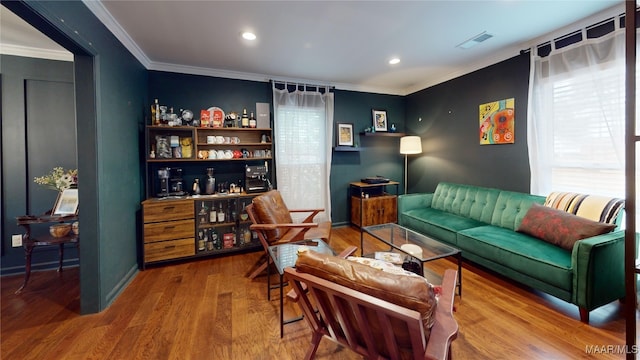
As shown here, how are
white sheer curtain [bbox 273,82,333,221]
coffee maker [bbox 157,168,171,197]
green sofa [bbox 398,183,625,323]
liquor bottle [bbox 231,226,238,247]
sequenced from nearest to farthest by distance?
green sofa [bbox 398,183,625,323] < coffee maker [bbox 157,168,171,197] < liquor bottle [bbox 231,226,238,247] < white sheer curtain [bbox 273,82,333,221]

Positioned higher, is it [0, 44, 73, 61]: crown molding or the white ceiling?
the white ceiling

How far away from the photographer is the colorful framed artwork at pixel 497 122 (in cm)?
307

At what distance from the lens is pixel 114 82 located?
2.32 m

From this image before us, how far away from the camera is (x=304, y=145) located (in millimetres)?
4031

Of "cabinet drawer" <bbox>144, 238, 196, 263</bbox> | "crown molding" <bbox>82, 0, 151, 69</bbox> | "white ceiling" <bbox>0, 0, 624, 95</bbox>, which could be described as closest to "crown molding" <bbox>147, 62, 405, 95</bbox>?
"white ceiling" <bbox>0, 0, 624, 95</bbox>

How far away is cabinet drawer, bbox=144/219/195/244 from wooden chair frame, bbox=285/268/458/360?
2179 millimetres

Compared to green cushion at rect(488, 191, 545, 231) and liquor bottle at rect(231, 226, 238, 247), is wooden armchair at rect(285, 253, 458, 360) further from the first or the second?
liquor bottle at rect(231, 226, 238, 247)

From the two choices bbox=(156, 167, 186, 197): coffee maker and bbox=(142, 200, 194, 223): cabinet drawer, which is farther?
bbox=(156, 167, 186, 197): coffee maker

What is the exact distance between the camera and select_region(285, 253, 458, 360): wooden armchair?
94 cm

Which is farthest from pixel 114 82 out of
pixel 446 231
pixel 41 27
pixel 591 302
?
pixel 591 302

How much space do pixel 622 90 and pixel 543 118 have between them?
24.6 inches

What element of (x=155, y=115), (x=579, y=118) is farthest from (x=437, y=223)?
(x=155, y=115)

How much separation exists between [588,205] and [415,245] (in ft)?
5.13

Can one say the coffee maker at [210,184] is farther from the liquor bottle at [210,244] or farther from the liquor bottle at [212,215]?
the liquor bottle at [210,244]
